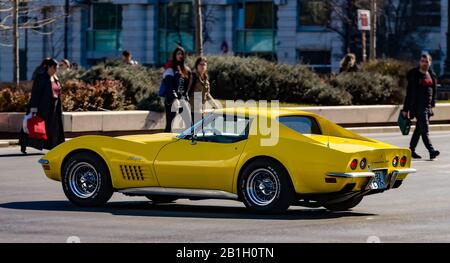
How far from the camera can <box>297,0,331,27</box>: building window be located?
77.4m

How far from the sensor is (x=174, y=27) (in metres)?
82.6

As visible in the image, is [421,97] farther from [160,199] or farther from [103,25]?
[103,25]

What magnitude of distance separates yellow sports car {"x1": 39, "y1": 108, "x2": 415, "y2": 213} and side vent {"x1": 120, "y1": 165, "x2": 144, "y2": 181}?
0.04ft

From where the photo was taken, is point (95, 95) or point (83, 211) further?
point (95, 95)

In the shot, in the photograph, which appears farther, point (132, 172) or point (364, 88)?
point (364, 88)

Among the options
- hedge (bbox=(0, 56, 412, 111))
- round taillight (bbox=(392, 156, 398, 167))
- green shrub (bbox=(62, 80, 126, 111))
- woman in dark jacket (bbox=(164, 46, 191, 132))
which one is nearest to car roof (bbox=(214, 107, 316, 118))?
round taillight (bbox=(392, 156, 398, 167))

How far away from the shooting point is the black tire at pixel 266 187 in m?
14.2

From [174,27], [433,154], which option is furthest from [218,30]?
[433,154]

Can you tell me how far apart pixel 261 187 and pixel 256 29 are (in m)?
67.5
